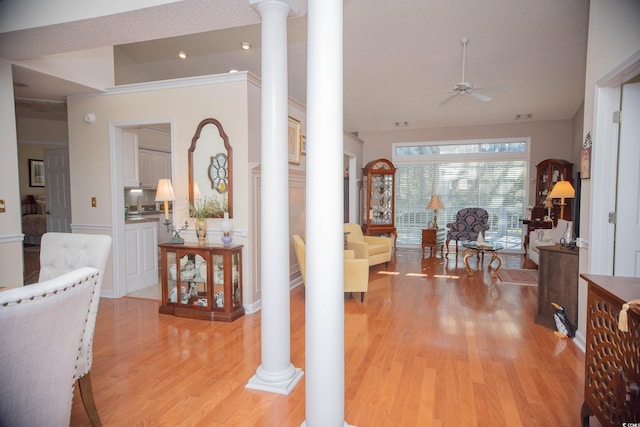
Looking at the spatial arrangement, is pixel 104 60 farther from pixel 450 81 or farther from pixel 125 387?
pixel 450 81

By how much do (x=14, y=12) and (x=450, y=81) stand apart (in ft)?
17.9

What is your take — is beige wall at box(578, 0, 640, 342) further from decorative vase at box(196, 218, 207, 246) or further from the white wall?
the white wall

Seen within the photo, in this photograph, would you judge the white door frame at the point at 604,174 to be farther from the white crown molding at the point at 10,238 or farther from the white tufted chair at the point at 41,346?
the white crown molding at the point at 10,238

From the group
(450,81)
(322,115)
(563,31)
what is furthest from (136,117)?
(563,31)

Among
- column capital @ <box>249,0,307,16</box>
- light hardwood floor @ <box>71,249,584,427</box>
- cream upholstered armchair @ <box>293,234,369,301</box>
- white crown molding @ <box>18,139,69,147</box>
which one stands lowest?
light hardwood floor @ <box>71,249,584,427</box>

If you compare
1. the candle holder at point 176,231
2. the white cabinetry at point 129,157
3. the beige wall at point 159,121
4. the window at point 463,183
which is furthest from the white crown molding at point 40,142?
the window at point 463,183

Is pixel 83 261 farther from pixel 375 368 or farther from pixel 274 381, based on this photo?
pixel 375 368

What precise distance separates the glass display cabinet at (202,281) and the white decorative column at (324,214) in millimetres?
2015

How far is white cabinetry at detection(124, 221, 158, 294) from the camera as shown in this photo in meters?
4.60

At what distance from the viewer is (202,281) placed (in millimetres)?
3811

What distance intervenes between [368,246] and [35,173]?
863 cm

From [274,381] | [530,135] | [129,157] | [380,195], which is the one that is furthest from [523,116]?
[274,381]

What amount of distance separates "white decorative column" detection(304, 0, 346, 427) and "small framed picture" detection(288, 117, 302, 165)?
2828 mm

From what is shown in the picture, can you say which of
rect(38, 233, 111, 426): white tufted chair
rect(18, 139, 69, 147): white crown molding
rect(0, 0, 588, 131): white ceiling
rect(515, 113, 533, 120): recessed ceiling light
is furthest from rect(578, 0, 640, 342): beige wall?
rect(18, 139, 69, 147): white crown molding
